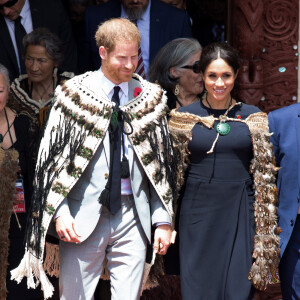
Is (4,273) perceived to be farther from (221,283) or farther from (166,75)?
(166,75)

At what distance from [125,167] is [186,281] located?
85cm

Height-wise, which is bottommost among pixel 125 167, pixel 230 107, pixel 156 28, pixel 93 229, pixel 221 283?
pixel 221 283

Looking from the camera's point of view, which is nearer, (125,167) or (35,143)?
(125,167)

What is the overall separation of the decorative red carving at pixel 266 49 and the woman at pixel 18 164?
185 centimetres

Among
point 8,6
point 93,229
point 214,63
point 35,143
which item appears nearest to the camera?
point 93,229

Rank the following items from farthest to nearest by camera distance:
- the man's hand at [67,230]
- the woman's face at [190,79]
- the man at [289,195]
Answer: the woman's face at [190,79] → the man at [289,195] → the man's hand at [67,230]

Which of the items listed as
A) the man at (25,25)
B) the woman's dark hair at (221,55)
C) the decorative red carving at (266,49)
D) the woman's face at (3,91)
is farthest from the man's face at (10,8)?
the woman's dark hair at (221,55)

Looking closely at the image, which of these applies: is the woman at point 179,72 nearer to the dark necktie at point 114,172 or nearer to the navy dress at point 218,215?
the navy dress at point 218,215

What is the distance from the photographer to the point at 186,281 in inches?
196

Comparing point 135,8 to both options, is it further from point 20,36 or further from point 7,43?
point 7,43

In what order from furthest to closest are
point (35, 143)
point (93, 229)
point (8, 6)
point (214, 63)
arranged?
point (8, 6)
point (35, 143)
point (214, 63)
point (93, 229)

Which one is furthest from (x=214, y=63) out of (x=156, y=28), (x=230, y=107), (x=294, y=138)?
(x=156, y=28)

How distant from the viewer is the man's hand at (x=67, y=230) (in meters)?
4.48

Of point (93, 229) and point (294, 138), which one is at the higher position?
point (294, 138)
